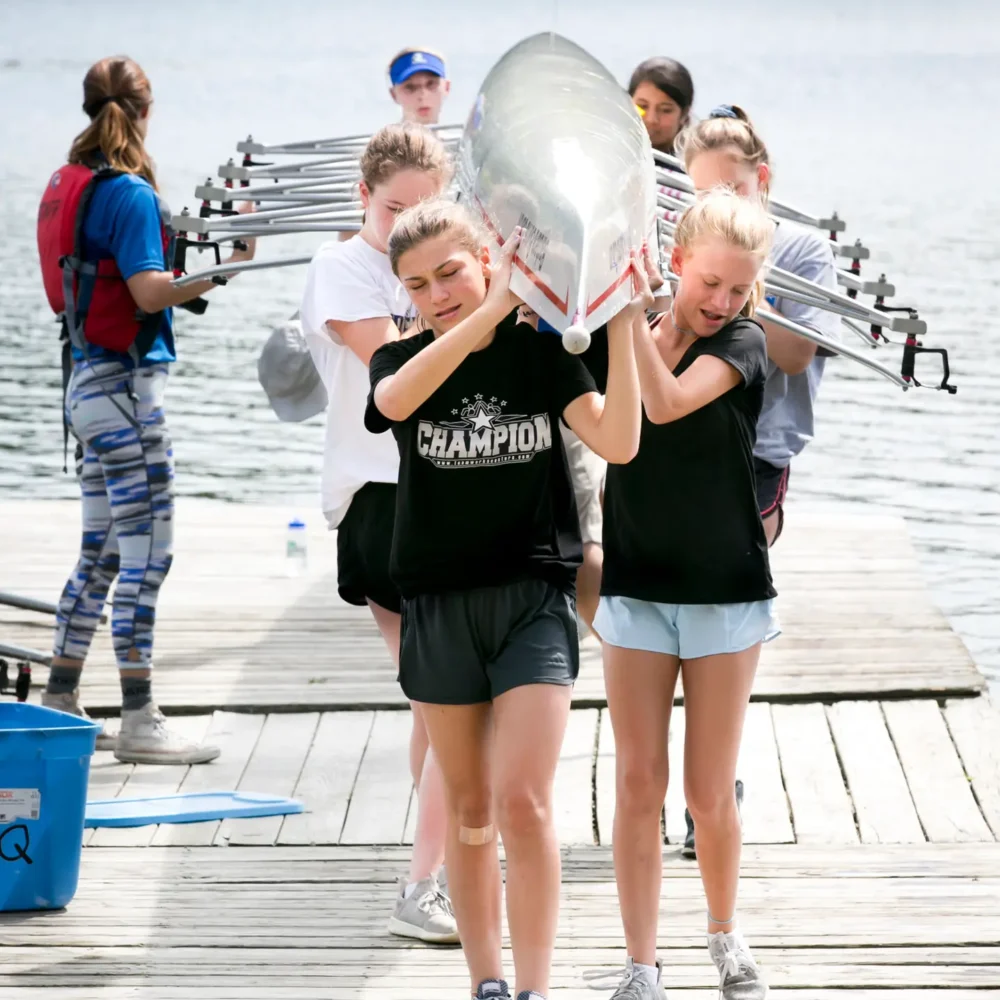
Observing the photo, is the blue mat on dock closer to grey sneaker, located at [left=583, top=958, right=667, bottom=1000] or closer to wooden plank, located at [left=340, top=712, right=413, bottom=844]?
wooden plank, located at [left=340, top=712, right=413, bottom=844]

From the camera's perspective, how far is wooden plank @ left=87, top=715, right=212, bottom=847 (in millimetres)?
4156

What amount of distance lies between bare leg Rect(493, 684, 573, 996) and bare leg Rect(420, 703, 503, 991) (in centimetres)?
7

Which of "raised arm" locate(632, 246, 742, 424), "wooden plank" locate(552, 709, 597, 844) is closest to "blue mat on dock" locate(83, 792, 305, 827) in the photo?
"wooden plank" locate(552, 709, 597, 844)

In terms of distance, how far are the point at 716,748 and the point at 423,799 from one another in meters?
0.68

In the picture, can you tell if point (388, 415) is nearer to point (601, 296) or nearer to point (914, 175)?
point (601, 296)

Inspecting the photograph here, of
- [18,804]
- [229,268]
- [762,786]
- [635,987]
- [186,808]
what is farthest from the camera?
[762,786]

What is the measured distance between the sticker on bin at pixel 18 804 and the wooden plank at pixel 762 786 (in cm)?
158

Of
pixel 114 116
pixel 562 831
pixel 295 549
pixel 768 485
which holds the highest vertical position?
pixel 114 116

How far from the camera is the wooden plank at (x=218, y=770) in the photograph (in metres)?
4.17

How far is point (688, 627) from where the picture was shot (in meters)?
3.17

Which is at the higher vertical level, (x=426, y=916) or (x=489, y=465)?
(x=489, y=465)

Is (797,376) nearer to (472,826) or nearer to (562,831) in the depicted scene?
(562,831)

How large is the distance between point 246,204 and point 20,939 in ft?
7.01

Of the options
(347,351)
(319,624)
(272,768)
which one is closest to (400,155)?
(347,351)
